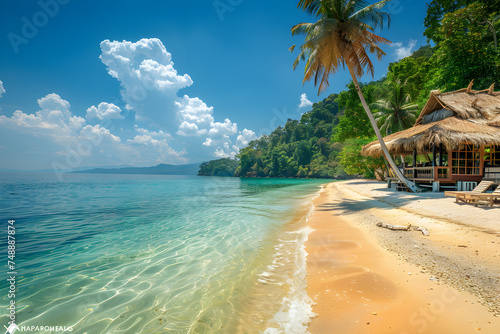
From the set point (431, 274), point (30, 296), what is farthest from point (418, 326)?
point (30, 296)

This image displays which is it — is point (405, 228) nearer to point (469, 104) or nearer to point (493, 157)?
point (493, 157)

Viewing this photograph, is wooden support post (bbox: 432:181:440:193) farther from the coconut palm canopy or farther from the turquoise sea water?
the turquoise sea water

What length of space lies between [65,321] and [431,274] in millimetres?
5612

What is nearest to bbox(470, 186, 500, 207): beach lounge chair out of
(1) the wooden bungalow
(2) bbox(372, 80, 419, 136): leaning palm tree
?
(1) the wooden bungalow

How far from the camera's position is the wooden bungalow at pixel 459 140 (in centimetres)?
1060

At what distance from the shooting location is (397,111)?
2080 centimetres

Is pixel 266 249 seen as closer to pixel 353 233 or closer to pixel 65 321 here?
pixel 353 233

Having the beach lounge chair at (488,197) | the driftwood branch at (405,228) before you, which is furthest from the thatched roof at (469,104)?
the driftwood branch at (405,228)

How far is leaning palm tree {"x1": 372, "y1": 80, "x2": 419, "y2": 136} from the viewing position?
20469mm

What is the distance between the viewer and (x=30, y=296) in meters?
3.71

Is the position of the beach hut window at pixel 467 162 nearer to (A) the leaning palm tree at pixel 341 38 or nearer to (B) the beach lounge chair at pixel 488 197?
(A) the leaning palm tree at pixel 341 38

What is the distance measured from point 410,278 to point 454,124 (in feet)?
41.5

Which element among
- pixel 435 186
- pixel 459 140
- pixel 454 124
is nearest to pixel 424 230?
pixel 459 140

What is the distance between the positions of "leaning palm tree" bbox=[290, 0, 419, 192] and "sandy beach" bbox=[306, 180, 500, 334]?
7.91 meters
